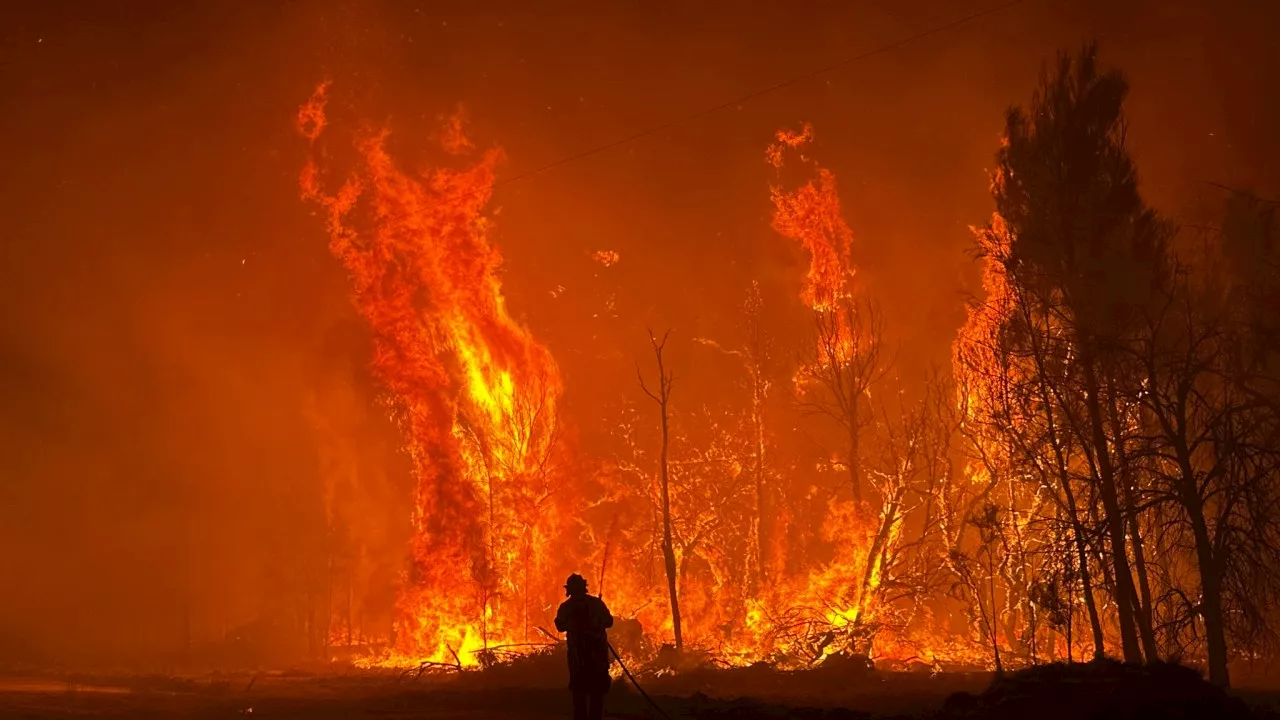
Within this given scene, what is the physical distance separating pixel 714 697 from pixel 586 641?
9699mm

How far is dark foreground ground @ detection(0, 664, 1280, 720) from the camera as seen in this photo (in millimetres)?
12312

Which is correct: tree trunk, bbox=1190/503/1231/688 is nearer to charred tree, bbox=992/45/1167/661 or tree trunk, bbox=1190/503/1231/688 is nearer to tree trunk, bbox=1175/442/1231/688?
tree trunk, bbox=1175/442/1231/688

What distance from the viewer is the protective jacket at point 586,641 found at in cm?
1291

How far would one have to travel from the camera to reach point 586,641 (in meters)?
13.1

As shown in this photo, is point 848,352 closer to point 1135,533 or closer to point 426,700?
point 1135,533

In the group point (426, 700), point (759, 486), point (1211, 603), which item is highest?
point (759, 486)

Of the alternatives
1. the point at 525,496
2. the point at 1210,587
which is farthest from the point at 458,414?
the point at 1210,587

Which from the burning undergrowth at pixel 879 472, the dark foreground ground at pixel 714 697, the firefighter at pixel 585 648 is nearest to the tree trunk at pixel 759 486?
the burning undergrowth at pixel 879 472

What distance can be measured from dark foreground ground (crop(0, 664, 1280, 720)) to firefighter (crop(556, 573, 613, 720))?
11.0ft

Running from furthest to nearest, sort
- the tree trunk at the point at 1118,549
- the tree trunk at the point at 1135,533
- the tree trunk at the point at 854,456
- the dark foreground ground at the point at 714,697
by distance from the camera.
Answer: the tree trunk at the point at 854,456 < the tree trunk at the point at 1118,549 < the tree trunk at the point at 1135,533 < the dark foreground ground at the point at 714,697

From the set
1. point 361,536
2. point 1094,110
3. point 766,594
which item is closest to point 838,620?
point 766,594

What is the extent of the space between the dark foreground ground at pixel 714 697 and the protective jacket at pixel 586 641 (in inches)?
136

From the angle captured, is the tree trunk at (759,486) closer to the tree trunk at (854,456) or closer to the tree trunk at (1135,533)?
the tree trunk at (854,456)

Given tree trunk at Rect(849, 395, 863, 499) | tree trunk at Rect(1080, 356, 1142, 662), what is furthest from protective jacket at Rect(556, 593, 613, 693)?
tree trunk at Rect(849, 395, 863, 499)
